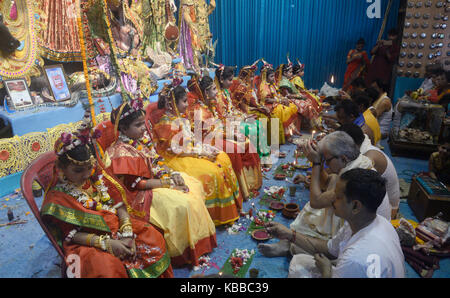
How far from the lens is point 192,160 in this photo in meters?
3.42

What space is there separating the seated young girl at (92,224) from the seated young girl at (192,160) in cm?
107

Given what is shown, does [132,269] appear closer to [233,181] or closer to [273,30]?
[233,181]

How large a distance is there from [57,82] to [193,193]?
349cm

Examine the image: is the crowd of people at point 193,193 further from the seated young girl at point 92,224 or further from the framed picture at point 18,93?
the framed picture at point 18,93

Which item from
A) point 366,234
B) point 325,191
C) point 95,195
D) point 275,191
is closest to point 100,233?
point 95,195

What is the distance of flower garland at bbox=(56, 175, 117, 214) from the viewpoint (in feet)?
6.64

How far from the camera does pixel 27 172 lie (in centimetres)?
204

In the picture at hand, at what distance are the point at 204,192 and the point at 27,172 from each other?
5.58 feet

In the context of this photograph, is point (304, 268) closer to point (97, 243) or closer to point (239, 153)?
point (97, 243)

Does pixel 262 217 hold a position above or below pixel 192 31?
below

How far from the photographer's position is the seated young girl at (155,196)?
8.52ft

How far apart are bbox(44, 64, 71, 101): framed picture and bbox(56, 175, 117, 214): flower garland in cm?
323

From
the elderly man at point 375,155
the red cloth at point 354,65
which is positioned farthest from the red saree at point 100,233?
the red cloth at point 354,65

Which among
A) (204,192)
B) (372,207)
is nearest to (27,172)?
(204,192)
